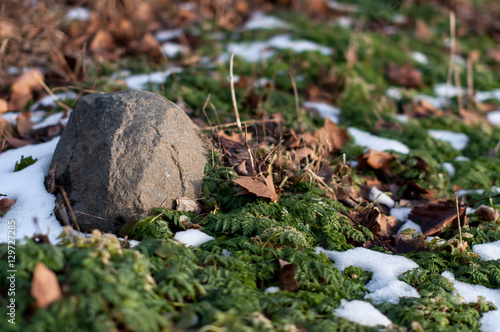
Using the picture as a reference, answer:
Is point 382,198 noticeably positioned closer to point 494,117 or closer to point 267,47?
point 494,117

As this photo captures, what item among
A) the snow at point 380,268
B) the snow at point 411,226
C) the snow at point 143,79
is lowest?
the snow at point 411,226

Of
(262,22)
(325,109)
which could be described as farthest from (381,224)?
(262,22)

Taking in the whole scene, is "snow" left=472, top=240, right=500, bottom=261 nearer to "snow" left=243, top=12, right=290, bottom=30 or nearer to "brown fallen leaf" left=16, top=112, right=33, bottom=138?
"brown fallen leaf" left=16, top=112, right=33, bottom=138

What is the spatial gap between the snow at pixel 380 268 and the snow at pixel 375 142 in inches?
60.4

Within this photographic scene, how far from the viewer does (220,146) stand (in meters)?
2.99

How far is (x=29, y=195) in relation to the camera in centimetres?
262

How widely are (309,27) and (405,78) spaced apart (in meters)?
1.78

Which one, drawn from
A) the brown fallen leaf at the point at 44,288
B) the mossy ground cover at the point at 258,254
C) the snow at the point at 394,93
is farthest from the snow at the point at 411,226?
the snow at the point at 394,93

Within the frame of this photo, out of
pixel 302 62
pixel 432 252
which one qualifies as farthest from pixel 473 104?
pixel 432 252

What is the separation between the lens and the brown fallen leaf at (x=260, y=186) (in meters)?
2.59

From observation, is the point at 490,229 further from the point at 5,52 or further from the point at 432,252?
the point at 5,52

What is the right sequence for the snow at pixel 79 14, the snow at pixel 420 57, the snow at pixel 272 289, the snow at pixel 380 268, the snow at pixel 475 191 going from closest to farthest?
the snow at pixel 272 289, the snow at pixel 380 268, the snow at pixel 475 191, the snow at pixel 79 14, the snow at pixel 420 57

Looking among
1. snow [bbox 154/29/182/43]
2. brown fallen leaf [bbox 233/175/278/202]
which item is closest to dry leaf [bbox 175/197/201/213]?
brown fallen leaf [bbox 233/175/278/202]

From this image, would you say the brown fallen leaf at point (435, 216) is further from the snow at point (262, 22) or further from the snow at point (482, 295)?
the snow at point (262, 22)
